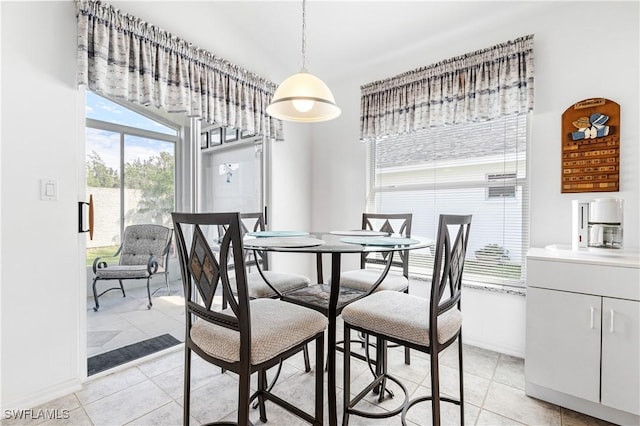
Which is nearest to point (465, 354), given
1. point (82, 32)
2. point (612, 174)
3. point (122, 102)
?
point (612, 174)

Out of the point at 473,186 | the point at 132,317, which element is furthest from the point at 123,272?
the point at 473,186

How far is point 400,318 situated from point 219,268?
32.1 inches

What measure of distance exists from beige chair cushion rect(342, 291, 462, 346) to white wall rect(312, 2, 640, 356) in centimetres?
119

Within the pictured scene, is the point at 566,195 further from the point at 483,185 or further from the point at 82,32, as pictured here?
the point at 82,32

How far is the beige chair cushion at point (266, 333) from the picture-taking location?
3.83 feet

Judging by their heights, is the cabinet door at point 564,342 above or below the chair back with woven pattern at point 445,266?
below

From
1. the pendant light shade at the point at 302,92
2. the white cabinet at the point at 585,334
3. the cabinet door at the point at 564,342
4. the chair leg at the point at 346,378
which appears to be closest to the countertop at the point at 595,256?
the white cabinet at the point at 585,334

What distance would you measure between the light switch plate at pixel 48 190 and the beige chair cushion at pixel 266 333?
1.20 metres

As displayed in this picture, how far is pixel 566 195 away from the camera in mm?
2158

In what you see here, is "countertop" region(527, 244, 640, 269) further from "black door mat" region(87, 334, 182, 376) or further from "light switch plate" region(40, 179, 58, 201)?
"light switch plate" region(40, 179, 58, 201)

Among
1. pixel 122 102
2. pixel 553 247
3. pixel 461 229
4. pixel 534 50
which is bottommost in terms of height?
pixel 553 247

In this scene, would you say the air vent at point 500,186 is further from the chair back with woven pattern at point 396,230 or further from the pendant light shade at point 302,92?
the pendant light shade at point 302,92

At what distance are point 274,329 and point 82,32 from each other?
2.01 m

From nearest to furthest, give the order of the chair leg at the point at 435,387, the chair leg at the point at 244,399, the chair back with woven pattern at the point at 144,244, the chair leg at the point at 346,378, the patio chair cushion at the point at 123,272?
1. the chair leg at the point at 244,399
2. the chair leg at the point at 435,387
3. the chair leg at the point at 346,378
4. the patio chair cushion at the point at 123,272
5. the chair back with woven pattern at the point at 144,244
